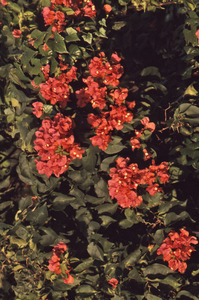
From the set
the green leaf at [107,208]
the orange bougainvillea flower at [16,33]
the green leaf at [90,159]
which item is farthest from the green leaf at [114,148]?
the orange bougainvillea flower at [16,33]

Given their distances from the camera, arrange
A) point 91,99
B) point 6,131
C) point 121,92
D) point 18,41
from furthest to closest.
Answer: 1. point 6,131
2. point 18,41
3. point 91,99
4. point 121,92

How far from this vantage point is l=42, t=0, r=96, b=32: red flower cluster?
267 centimetres

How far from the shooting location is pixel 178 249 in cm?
234

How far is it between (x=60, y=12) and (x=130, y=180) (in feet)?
4.67

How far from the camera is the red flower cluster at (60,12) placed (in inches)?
105

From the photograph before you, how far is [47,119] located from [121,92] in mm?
598

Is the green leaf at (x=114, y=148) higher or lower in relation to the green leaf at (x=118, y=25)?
lower

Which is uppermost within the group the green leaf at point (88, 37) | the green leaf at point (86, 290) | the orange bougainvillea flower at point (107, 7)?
the orange bougainvillea flower at point (107, 7)

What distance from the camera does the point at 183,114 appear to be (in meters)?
2.53

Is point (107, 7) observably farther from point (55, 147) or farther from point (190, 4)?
point (55, 147)

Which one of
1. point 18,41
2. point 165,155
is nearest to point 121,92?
point 165,155

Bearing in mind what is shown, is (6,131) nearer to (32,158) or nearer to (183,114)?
(32,158)

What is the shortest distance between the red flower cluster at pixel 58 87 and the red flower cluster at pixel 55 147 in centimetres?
24

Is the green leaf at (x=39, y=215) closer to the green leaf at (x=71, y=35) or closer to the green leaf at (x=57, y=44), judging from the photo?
the green leaf at (x=57, y=44)
